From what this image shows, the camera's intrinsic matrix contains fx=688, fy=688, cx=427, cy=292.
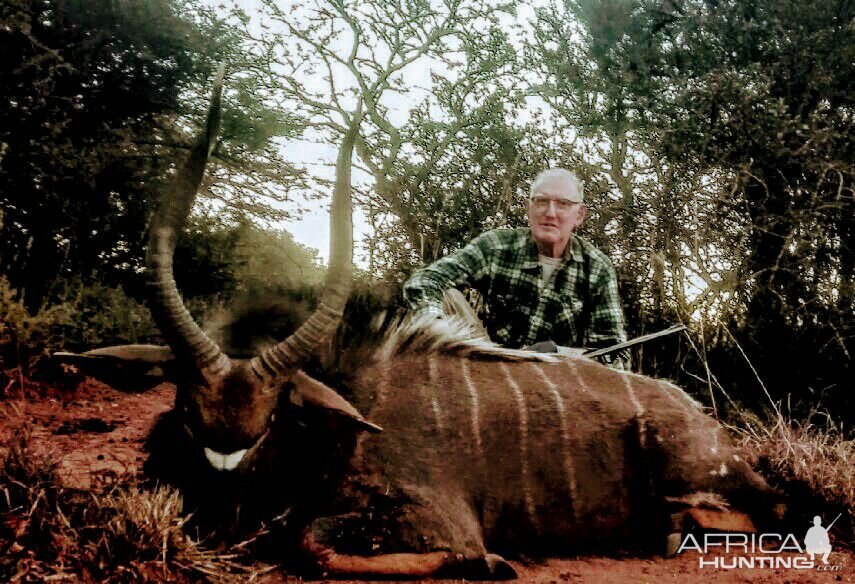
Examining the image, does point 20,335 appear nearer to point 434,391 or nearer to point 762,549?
point 434,391

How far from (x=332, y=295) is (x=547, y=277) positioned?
→ 81.7 inches

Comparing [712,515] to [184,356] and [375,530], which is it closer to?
[375,530]

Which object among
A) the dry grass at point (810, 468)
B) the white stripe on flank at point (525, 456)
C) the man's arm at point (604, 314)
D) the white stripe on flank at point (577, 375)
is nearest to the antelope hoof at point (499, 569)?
the white stripe on flank at point (525, 456)

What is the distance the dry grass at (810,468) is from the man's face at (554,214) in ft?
5.42

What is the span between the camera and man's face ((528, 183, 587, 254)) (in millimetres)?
4180

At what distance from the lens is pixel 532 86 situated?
301 inches

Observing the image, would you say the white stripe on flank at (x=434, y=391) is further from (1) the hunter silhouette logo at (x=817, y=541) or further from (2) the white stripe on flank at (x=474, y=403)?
(1) the hunter silhouette logo at (x=817, y=541)

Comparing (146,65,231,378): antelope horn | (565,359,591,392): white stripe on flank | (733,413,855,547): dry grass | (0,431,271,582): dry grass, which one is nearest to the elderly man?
(565,359,591,392): white stripe on flank

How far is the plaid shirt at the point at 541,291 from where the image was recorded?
14.1 ft

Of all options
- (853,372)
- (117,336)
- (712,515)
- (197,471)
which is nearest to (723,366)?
(853,372)

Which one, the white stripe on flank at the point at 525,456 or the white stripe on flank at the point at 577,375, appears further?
the white stripe on flank at the point at 577,375

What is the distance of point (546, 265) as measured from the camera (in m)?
4.36

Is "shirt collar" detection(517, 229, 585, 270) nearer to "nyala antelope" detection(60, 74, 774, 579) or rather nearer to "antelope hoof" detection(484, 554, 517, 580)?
"nyala antelope" detection(60, 74, 774, 579)

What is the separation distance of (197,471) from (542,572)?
138 centimetres
